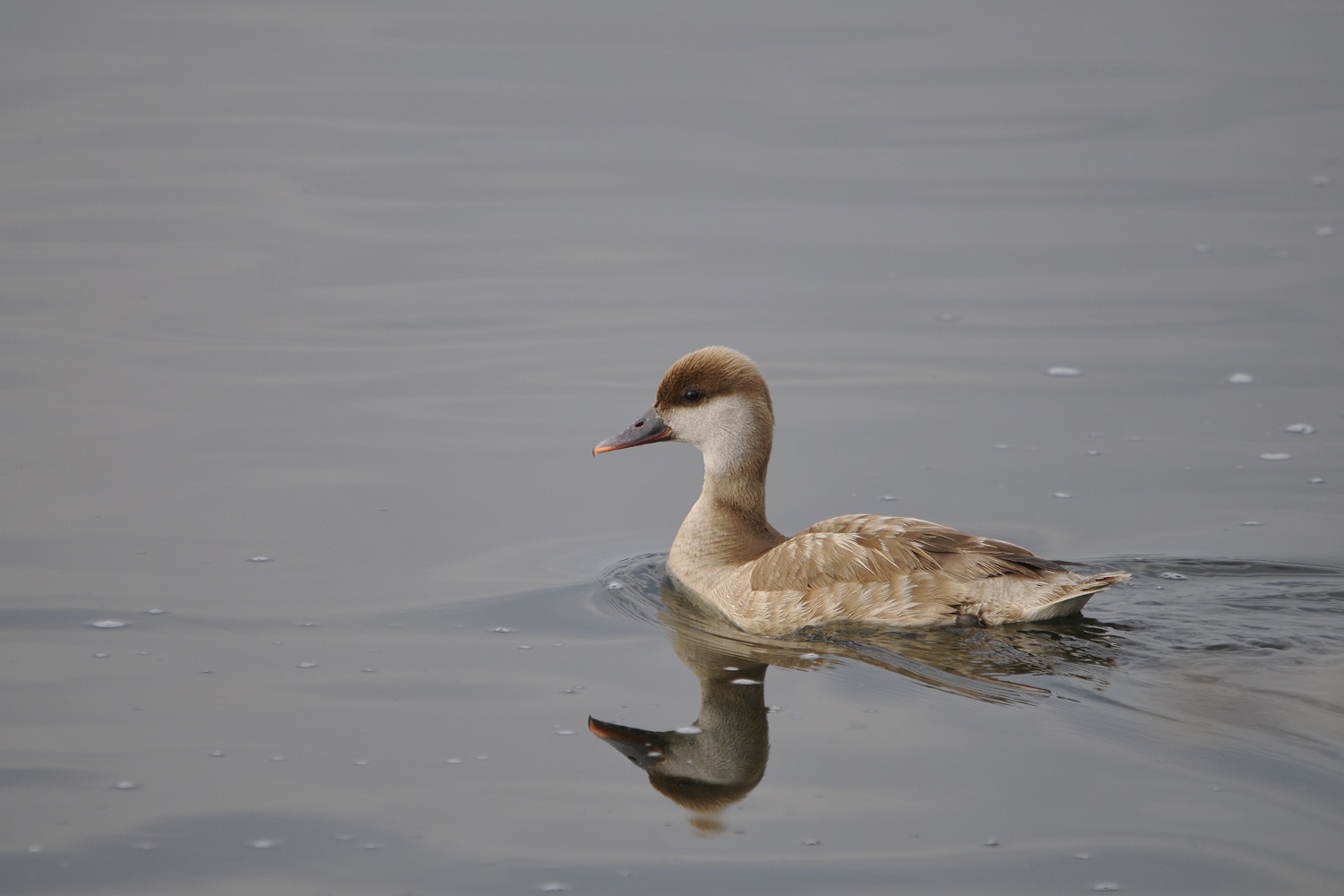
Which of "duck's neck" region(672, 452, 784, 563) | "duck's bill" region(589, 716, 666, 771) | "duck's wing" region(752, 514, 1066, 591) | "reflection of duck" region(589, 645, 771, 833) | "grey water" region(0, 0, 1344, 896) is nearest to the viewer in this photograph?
"grey water" region(0, 0, 1344, 896)

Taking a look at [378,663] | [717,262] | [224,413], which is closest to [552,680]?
[378,663]

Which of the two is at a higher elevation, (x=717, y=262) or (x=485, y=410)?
(x=717, y=262)

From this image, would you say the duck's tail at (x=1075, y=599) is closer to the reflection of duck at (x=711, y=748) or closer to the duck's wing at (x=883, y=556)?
the duck's wing at (x=883, y=556)

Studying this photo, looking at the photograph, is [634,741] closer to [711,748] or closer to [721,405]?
[711,748]

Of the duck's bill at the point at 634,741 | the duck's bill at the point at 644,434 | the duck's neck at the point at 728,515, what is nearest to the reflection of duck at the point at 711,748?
the duck's bill at the point at 634,741

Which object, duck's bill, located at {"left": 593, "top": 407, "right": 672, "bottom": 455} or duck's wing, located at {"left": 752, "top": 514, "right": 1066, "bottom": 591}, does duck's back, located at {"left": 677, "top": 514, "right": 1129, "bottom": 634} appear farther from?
duck's bill, located at {"left": 593, "top": 407, "right": 672, "bottom": 455}

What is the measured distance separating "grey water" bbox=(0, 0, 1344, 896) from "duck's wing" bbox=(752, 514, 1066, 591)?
0.34 m

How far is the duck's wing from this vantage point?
808 cm

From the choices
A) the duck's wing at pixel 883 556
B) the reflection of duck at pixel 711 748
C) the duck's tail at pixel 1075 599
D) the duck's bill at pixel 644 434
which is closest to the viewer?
the reflection of duck at pixel 711 748

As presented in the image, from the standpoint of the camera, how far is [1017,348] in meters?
12.5

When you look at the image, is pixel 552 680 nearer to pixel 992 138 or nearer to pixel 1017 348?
pixel 1017 348

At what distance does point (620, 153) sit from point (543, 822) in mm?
11869

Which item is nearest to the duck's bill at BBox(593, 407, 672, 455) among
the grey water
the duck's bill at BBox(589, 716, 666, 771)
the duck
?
the duck

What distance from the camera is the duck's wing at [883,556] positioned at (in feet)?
26.5
